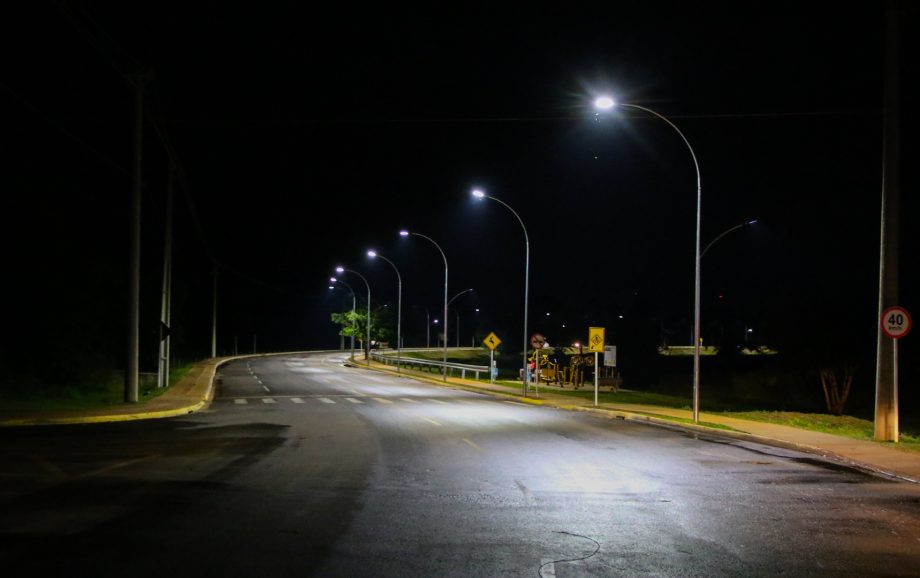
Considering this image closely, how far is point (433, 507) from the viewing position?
382 inches

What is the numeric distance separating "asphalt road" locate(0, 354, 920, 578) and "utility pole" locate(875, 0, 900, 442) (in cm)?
295

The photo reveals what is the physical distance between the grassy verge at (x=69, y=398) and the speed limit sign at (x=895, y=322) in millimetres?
20452

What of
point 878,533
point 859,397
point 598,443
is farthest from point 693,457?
point 859,397

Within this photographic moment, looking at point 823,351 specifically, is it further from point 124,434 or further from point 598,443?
point 124,434

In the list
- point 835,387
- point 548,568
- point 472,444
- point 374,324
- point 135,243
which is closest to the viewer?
point 548,568

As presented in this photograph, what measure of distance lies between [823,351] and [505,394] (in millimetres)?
19717

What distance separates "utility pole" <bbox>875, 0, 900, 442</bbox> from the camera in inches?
682

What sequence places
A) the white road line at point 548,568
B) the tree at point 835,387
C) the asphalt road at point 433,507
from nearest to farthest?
the white road line at point 548,568
the asphalt road at point 433,507
the tree at point 835,387

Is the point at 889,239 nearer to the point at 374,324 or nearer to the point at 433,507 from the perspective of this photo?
the point at 433,507

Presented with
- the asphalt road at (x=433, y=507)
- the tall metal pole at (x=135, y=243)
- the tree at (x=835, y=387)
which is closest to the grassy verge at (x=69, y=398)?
the tall metal pole at (x=135, y=243)

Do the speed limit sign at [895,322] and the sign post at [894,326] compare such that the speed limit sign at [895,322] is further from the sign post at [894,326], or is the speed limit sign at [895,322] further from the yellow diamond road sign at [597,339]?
the yellow diamond road sign at [597,339]

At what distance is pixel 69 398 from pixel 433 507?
22.6 metres

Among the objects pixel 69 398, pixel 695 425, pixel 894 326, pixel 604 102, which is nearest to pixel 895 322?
pixel 894 326

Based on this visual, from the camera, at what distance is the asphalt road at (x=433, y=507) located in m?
7.14
